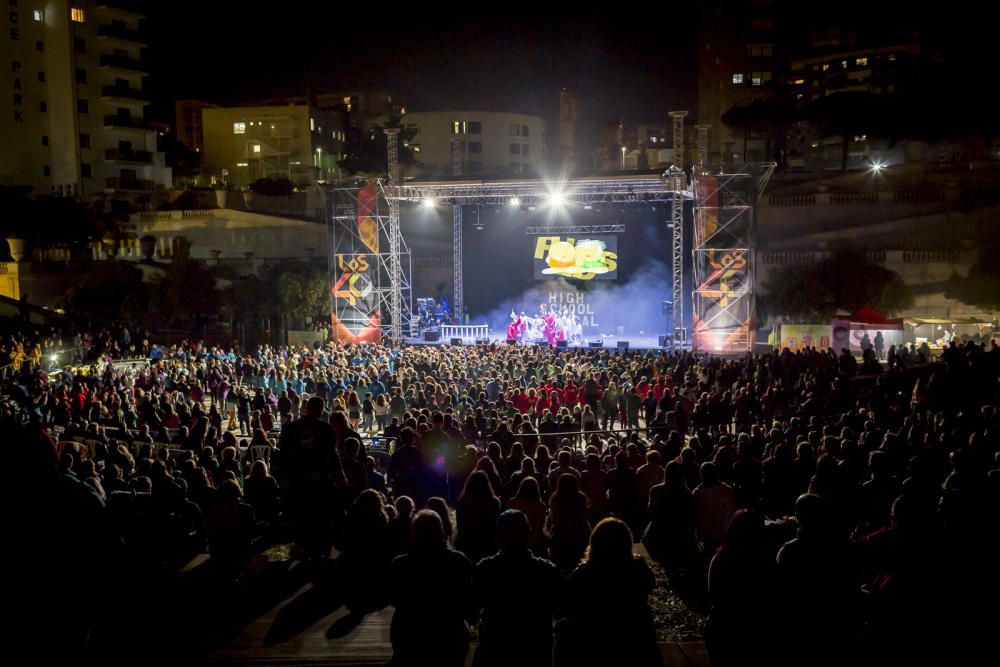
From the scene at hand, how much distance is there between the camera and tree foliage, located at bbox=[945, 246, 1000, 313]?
2589 cm

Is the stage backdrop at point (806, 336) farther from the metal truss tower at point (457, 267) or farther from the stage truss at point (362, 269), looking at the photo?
the metal truss tower at point (457, 267)

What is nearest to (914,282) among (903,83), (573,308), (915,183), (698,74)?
(915,183)

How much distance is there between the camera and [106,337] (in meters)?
23.3

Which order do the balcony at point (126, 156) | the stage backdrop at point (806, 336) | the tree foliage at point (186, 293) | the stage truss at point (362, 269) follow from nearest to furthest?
the stage backdrop at point (806, 336)
the stage truss at point (362, 269)
the tree foliage at point (186, 293)
the balcony at point (126, 156)

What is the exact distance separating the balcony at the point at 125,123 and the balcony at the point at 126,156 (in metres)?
1.50

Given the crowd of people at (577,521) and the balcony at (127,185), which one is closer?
the crowd of people at (577,521)

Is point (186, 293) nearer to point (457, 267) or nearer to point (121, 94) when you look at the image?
point (457, 267)

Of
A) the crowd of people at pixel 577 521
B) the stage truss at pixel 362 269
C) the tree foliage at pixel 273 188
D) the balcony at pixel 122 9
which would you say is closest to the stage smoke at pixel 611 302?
the stage truss at pixel 362 269

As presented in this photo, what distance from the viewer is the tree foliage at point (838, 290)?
84.9 ft

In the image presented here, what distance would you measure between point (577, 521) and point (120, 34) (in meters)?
49.9

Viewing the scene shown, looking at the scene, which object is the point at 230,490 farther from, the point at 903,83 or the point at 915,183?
the point at 903,83

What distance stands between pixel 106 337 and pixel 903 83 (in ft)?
157

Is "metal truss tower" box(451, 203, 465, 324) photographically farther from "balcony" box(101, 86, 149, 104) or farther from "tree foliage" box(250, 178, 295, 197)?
"balcony" box(101, 86, 149, 104)

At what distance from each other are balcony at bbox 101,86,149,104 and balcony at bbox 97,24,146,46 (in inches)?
111
